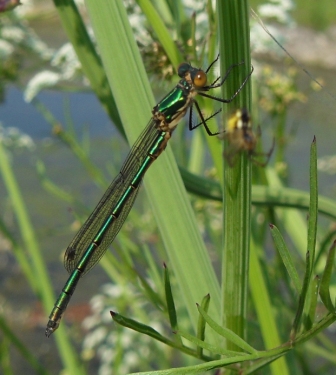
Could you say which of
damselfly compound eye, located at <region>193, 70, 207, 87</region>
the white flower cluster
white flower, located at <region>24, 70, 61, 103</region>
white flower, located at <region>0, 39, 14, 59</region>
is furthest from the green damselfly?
the white flower cluster

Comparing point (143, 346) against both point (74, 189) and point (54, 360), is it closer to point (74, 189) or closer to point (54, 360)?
point (54, 360)

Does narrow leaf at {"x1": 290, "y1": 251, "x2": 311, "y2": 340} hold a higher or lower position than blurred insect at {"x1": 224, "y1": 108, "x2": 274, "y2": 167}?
lower

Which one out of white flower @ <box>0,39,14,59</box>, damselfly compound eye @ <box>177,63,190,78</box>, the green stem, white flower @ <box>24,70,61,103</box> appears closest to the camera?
the green stem

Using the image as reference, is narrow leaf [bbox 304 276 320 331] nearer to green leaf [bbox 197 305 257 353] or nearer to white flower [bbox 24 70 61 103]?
green leaf [bbox 197 305 257 353]

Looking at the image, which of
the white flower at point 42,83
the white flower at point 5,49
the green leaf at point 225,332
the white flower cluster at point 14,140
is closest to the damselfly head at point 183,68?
the green leaf at point 225,332

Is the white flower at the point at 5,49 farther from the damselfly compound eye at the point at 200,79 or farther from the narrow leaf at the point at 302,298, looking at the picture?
the narrow leaf at the point at 302,298

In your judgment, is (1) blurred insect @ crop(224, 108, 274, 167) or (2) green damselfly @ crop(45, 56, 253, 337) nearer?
(1) blurred insect @ crop(224, 108, 274, 167)

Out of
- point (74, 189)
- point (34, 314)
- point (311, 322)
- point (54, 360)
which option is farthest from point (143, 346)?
point (74, 189)

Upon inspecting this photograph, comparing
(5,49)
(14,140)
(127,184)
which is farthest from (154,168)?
(14,140)
